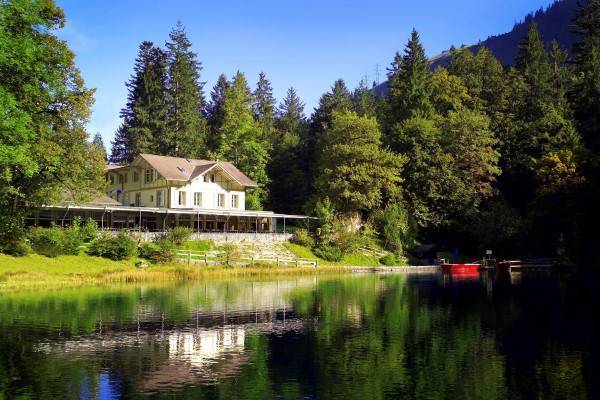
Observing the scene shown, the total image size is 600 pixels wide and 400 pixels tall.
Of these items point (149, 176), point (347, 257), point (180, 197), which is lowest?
point (347, 257)

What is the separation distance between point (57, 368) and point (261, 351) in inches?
259

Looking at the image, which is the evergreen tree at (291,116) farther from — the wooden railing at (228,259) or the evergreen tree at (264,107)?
the wooden railing at (228,259)

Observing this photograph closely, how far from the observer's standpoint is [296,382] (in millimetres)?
16906

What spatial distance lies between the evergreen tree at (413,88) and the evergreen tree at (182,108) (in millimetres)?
29216

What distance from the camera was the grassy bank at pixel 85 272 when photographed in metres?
41.8

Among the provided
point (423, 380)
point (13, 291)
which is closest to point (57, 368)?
point (423, 380)

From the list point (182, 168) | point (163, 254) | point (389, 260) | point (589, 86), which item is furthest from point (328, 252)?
point (589, 86)

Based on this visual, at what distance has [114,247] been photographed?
5197 centimetres

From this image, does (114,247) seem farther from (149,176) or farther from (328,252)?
(328,252)

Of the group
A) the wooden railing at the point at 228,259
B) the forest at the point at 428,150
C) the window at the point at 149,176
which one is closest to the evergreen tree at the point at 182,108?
the forest at the point at 428,150

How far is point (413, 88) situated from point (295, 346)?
228 ft

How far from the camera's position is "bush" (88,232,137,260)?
170 ft

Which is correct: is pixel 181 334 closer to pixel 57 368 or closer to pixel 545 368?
pixel 57 368

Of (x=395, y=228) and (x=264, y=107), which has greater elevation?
(x=264, y=107)
